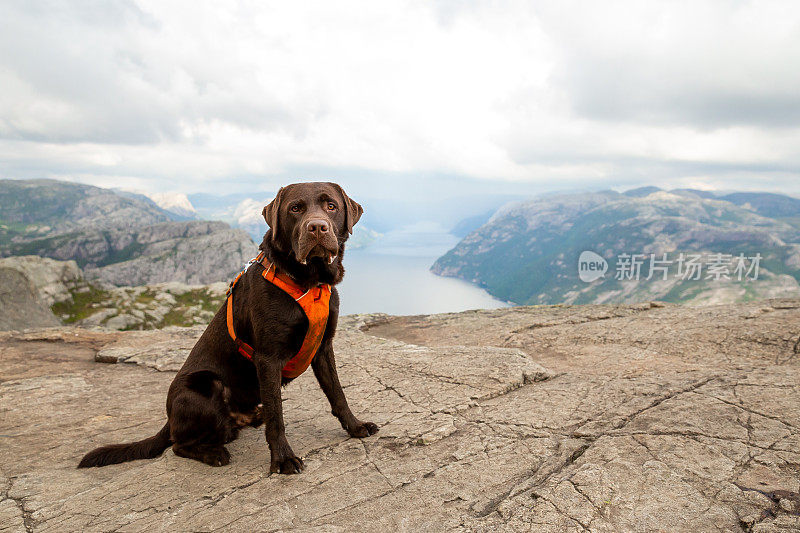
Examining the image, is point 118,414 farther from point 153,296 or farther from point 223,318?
point 153,296

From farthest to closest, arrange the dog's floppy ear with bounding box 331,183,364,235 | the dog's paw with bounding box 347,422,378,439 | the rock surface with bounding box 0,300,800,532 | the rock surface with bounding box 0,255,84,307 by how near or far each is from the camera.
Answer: the rock surface with bounding box 0,255,84,307, the dog's paw with bounding box 347,422,378,439, the dog's floppy ear with bounding box 331,183,364,235, the rock surface with bounding box 0,300,800,532

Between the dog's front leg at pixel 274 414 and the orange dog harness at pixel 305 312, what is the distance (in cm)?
32

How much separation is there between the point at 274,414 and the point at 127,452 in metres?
2.10

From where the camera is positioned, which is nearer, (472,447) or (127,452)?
(472,447)

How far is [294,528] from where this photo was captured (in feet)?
11.8

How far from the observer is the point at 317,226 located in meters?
4.13

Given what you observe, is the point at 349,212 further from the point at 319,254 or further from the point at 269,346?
the point at 269,346

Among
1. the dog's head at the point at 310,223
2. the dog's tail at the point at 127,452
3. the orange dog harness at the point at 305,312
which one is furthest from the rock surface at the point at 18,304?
the dog's head at the point at 310,223

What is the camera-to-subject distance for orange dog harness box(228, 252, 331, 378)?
455 centimetres

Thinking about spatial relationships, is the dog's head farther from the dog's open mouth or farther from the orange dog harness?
the orange dog harness

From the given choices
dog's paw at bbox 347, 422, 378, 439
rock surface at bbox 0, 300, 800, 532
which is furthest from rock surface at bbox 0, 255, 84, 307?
dog's paw at bbox 347, 422, 378, 439

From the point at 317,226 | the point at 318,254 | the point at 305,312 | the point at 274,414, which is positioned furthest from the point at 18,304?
the point at 317,226

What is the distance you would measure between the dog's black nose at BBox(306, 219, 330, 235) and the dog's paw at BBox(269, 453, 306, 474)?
243cm

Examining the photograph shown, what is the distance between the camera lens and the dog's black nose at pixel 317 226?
412cm
